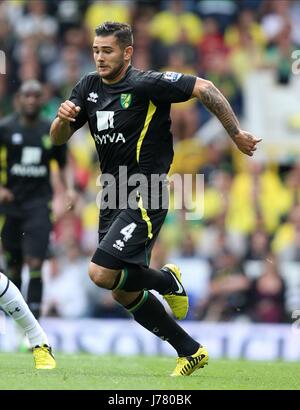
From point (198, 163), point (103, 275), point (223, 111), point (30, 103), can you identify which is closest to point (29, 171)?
point (30, 103)

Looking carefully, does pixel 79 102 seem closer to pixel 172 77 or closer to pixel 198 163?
pixel 172 77

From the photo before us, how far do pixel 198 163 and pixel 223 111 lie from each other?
816cm

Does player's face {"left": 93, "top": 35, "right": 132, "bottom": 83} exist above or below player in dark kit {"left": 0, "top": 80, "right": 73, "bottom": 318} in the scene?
above

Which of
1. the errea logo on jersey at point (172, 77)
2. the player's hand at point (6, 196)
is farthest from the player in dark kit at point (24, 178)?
the errea logo on jersey at point (172, 77)

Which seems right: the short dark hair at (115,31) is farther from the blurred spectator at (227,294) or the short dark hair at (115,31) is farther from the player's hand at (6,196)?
the blurred spectator at (227,294)

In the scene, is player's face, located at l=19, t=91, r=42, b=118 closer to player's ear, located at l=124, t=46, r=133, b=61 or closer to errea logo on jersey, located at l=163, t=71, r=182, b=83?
player's ear, located at l=124, t=46, r=133, b=61

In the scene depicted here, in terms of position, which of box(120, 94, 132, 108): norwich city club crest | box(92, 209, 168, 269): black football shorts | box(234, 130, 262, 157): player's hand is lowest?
box(92, 209, 168, 269): black football shorts

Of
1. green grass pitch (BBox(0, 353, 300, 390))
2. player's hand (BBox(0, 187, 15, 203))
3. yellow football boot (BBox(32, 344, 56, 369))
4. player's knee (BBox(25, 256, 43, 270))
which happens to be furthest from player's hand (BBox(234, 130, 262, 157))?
player's hand (BBox(0, 187, 15, 203))

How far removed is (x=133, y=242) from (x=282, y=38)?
9.96m

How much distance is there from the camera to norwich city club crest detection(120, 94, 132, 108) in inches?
324

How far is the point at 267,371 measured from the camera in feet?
30.1

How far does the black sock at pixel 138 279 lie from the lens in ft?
26.5
